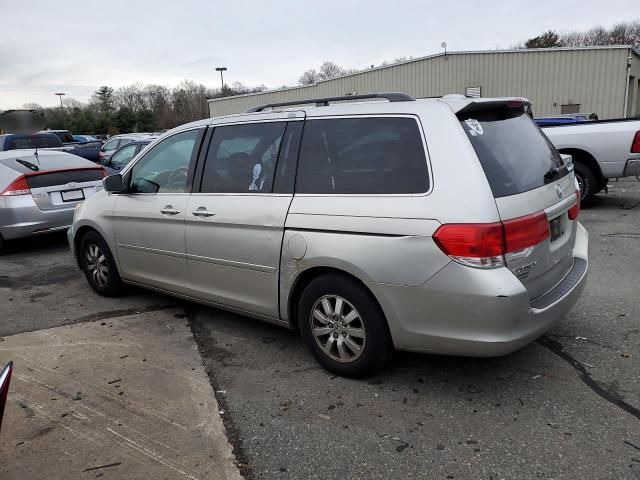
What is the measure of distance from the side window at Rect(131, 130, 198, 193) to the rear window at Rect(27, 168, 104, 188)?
11.0 ft

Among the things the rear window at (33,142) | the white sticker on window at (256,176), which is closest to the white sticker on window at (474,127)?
the white sticker on window at (256,176)

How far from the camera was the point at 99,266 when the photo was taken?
17.7 ft

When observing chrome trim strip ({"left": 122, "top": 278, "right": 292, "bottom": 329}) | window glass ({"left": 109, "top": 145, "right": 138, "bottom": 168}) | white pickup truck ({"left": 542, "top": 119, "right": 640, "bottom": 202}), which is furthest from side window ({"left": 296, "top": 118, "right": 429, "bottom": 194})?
window glass ({"left": 109, "top": 145, "right": 138, "bottom": 168})

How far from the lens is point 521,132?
11.5 ft

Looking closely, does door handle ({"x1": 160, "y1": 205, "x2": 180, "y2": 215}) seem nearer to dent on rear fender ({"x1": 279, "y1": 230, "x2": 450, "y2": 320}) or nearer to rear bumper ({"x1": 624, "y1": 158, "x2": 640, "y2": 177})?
dent on rear fender ({"x1": 279, "y1": 230, "x2": 450, "y2": 320})

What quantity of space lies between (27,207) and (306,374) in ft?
18.2

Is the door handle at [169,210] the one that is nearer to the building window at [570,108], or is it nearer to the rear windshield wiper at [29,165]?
the rear windshield wiper at [29,165]

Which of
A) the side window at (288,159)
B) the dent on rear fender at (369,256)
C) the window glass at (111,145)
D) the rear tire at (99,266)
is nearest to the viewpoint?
the dent on rear fender at (369,256)

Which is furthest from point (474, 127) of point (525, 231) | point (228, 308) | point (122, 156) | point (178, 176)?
point (122, 156)

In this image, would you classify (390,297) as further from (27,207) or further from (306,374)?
(27,207)

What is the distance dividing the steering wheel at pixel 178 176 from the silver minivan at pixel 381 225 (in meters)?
0.02

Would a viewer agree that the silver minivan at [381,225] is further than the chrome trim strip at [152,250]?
No

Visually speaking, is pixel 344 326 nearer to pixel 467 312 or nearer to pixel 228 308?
pixel 467 312

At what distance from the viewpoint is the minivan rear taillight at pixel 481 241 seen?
2797 millimetres
